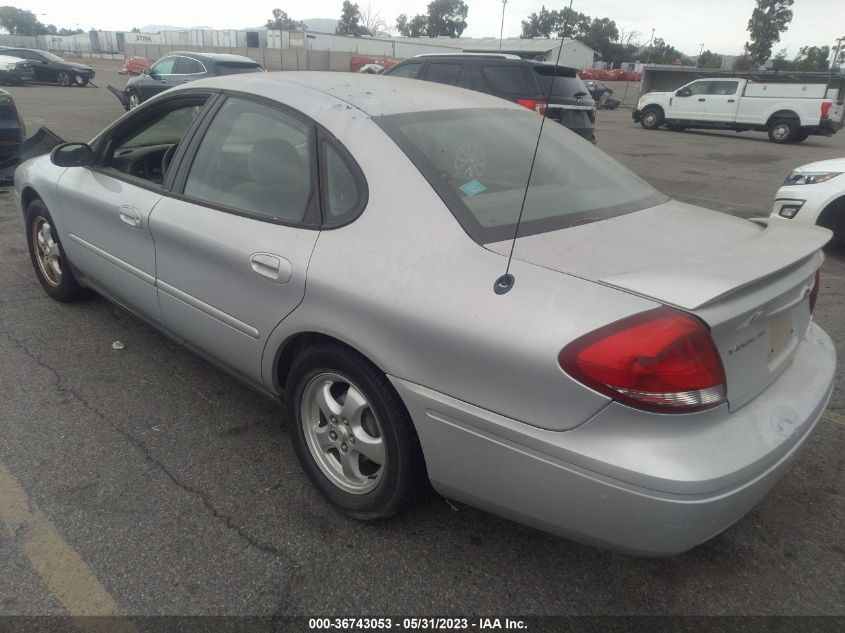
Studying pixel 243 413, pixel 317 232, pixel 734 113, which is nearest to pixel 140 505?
pixel 243 413

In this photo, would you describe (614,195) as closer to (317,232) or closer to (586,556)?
(317,232)

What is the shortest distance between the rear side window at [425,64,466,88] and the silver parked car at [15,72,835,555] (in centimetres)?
743

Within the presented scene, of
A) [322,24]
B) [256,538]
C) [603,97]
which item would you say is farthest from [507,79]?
[322,24]

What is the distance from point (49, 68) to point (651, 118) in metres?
23.1

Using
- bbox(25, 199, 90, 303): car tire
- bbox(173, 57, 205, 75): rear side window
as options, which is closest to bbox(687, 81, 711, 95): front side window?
bbox(173, 57, 205, 75): rear side window

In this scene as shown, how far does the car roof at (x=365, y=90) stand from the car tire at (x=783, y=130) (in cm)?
1880

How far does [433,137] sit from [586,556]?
1.64 metres

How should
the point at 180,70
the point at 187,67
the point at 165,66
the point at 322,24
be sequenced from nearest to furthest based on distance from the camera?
the point at 187,67
the point at 180,70
the point at 165,66
the point at 322,24

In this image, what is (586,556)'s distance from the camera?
2.27 metres

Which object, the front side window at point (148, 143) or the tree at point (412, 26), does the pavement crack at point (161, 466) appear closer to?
the front side window at point (148, 143)

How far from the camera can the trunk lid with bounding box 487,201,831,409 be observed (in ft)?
5.62

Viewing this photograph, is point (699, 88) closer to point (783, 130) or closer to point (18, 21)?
point (783, 130)

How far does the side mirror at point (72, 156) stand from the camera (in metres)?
3.48

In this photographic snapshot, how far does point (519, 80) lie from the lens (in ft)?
31.3
